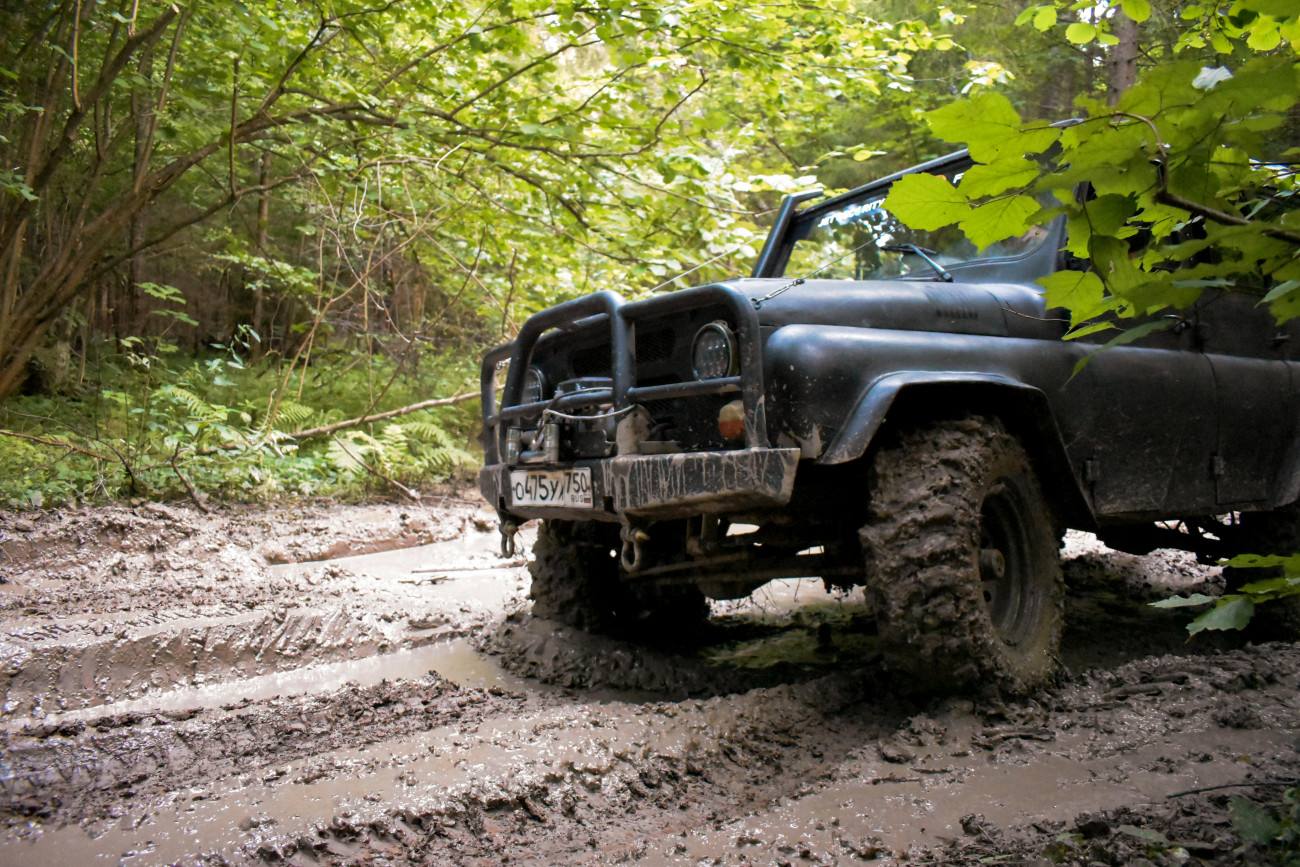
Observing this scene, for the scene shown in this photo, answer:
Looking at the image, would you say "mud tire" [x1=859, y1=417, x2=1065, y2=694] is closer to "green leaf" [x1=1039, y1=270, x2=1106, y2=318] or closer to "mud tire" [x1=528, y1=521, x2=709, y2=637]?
"green leaf" [x1=1039, y1=270, x2=1106, y2=318]

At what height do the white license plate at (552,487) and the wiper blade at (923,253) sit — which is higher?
the wiper blade at (923,253)

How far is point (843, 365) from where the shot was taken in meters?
2.75

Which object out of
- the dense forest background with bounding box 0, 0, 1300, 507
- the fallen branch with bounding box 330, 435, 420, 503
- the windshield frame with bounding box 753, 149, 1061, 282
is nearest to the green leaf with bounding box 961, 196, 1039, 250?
the windshield frame with bounding box 753, 149, 1061, 282

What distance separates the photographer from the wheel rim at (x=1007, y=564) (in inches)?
121

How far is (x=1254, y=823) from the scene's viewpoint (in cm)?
172

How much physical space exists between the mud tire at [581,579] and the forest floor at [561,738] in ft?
0.39

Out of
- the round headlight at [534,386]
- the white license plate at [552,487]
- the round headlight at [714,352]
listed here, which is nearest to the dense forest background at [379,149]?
the round headlight at [534,386]

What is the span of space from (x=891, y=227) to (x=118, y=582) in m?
4.42

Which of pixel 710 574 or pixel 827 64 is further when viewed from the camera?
pixel 827 64

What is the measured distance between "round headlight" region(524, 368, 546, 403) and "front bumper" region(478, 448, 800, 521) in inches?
32.7

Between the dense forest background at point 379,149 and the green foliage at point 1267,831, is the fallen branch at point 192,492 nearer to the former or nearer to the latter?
the dense forest background at point 379,149

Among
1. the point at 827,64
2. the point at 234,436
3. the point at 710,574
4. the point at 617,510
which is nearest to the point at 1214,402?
the point at 710,574

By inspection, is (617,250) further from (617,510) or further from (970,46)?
(970,46)

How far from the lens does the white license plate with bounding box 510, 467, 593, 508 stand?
10.4 feet
